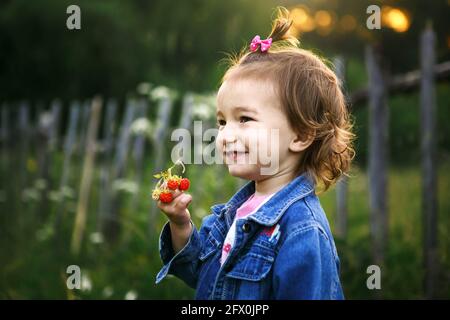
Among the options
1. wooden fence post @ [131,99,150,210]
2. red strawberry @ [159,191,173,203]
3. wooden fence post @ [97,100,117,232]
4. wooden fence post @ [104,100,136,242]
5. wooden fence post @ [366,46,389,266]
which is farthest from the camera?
wooden fence post @ [97,100,117,232]

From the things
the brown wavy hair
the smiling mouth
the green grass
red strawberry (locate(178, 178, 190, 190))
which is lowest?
the green grass

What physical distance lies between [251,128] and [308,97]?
23 centimetres

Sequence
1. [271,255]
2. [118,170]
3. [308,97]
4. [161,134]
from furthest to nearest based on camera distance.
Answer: [118,170] < [161,134] < [308,97] < [271,255]

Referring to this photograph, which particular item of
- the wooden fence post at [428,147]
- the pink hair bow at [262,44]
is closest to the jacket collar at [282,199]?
the pink hair bow at [262,44]

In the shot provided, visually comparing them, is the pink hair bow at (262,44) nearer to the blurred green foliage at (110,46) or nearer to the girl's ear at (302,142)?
the girl's ear at (302,142)

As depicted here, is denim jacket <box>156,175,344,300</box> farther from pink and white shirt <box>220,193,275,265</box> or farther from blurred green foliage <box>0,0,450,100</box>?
blurred green foliage <box>0,0,450,100</box>

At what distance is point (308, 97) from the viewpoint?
80.1 inches

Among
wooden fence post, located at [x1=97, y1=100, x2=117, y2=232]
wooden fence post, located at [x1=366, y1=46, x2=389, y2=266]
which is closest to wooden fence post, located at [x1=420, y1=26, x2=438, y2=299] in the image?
wooden fence post, located at [x1=366, y1=46, x2=389, y2=266]

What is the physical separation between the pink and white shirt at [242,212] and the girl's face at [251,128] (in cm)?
10

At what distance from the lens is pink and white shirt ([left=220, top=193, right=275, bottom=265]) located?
2049 millimetres

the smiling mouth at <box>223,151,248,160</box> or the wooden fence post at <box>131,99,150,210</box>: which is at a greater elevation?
the wooden fence post at <box>131,99,150,210</box>

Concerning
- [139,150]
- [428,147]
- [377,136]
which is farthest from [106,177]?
[428,147]

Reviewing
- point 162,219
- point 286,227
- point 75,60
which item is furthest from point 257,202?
point 75,60

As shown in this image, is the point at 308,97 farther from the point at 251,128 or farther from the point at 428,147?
the point at 428,147
